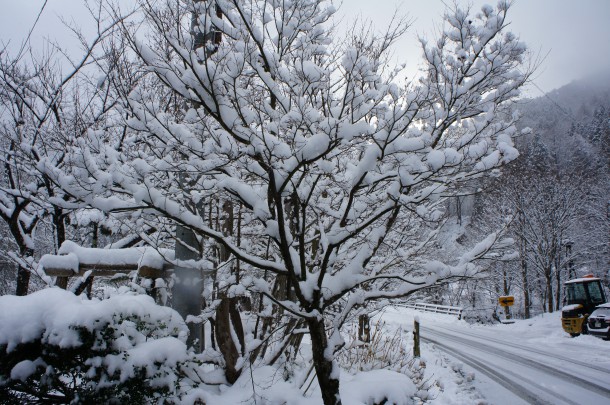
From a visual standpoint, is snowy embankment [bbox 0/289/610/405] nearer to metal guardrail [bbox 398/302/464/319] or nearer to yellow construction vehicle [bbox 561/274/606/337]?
yellow construction vehicle [bbox 561/274/606/337]

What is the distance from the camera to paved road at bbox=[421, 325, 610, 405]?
654 cm

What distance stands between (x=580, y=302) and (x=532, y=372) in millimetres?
8614

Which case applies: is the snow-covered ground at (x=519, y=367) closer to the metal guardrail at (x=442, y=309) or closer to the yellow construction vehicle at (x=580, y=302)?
the yellow construction vehicle at (x=580, y=302)

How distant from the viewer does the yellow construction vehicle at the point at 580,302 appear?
13.2 metres

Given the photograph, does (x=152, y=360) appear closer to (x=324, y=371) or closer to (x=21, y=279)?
(x=324, y=371)

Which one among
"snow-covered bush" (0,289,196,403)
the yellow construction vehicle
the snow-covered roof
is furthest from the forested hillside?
"snow-covered bush" (0,289,196,403)

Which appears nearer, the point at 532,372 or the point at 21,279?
the point at 21,279

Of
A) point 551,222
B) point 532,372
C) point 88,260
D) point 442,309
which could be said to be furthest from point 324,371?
point 442,309

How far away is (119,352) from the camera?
8.93 feet

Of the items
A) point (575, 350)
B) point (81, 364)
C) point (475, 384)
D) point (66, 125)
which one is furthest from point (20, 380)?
point (575, 350)

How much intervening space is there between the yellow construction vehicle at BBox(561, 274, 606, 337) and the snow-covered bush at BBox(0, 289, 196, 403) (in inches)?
619

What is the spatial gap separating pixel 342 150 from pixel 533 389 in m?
7.14

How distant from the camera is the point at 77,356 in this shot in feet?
8.95

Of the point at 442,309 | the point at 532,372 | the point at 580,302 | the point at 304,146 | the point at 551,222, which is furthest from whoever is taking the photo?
the point at 442,309
